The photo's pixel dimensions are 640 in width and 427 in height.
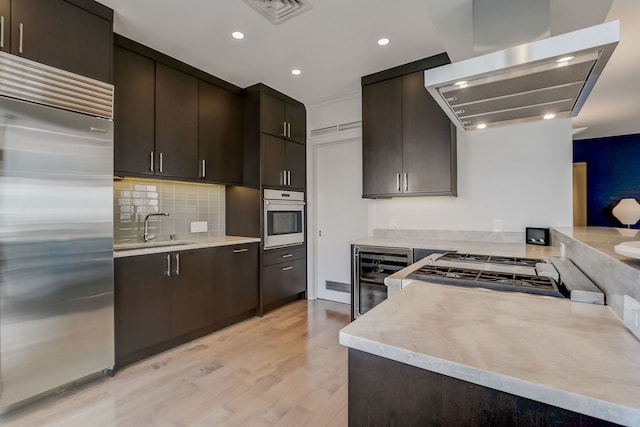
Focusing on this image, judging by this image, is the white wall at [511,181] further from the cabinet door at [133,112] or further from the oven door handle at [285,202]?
the cabinet door at [133,112]

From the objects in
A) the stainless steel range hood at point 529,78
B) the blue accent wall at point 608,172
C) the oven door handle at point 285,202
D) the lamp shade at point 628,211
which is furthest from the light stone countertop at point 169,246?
the blue accent wall at point 608,172

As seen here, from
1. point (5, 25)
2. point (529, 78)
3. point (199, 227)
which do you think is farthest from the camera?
point (199, 227)

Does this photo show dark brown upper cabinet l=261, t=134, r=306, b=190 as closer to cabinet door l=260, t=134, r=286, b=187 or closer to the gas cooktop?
cabinet door l=260, t=134, r=286, b=187

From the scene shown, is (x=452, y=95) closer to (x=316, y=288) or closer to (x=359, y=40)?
(x=359, y=40)

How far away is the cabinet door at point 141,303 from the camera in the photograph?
2264mm

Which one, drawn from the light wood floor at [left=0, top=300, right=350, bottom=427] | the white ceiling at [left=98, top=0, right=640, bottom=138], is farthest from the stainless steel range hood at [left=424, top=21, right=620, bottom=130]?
the light wood floor at [left=0, top=300, right=350, bottom=427]

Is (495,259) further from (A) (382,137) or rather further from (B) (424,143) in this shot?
(A) (382,137)

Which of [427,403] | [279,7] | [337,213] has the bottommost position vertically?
[427,403]

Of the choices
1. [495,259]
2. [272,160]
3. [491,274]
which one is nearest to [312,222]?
[272,160]

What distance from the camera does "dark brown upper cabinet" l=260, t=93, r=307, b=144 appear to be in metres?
3.50

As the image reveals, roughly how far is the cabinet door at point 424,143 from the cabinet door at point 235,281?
1805 mm

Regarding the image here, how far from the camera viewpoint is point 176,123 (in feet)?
9.48

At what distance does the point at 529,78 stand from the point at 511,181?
183 centimetres

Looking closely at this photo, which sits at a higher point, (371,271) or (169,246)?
(169,246)
